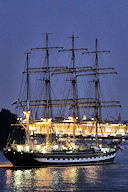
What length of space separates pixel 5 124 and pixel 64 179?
109758mm

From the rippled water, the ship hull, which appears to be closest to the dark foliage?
the ship hull

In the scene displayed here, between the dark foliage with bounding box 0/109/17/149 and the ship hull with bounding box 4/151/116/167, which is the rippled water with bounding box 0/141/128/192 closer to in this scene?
the ship hull with bounding box 4/151/116/167

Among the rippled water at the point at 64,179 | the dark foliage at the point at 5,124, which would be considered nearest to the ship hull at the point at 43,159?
the rippled water at the point at 64,179

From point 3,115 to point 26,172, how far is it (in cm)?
10444

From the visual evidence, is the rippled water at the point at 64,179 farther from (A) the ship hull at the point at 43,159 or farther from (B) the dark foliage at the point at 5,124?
(B) the dark foliage at the point at 5,124

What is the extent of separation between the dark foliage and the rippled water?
8524 cm

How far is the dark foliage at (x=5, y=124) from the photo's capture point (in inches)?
7087

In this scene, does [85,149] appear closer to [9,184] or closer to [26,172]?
[26,172]

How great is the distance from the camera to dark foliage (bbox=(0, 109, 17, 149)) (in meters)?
180

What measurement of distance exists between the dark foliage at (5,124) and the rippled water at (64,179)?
8524 cm

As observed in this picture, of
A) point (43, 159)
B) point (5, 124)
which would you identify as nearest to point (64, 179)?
point (43, 159)

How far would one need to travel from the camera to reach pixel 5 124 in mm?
185000

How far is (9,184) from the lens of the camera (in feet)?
238

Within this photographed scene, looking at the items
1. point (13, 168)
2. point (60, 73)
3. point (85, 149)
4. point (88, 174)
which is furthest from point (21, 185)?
point (60, 73)
